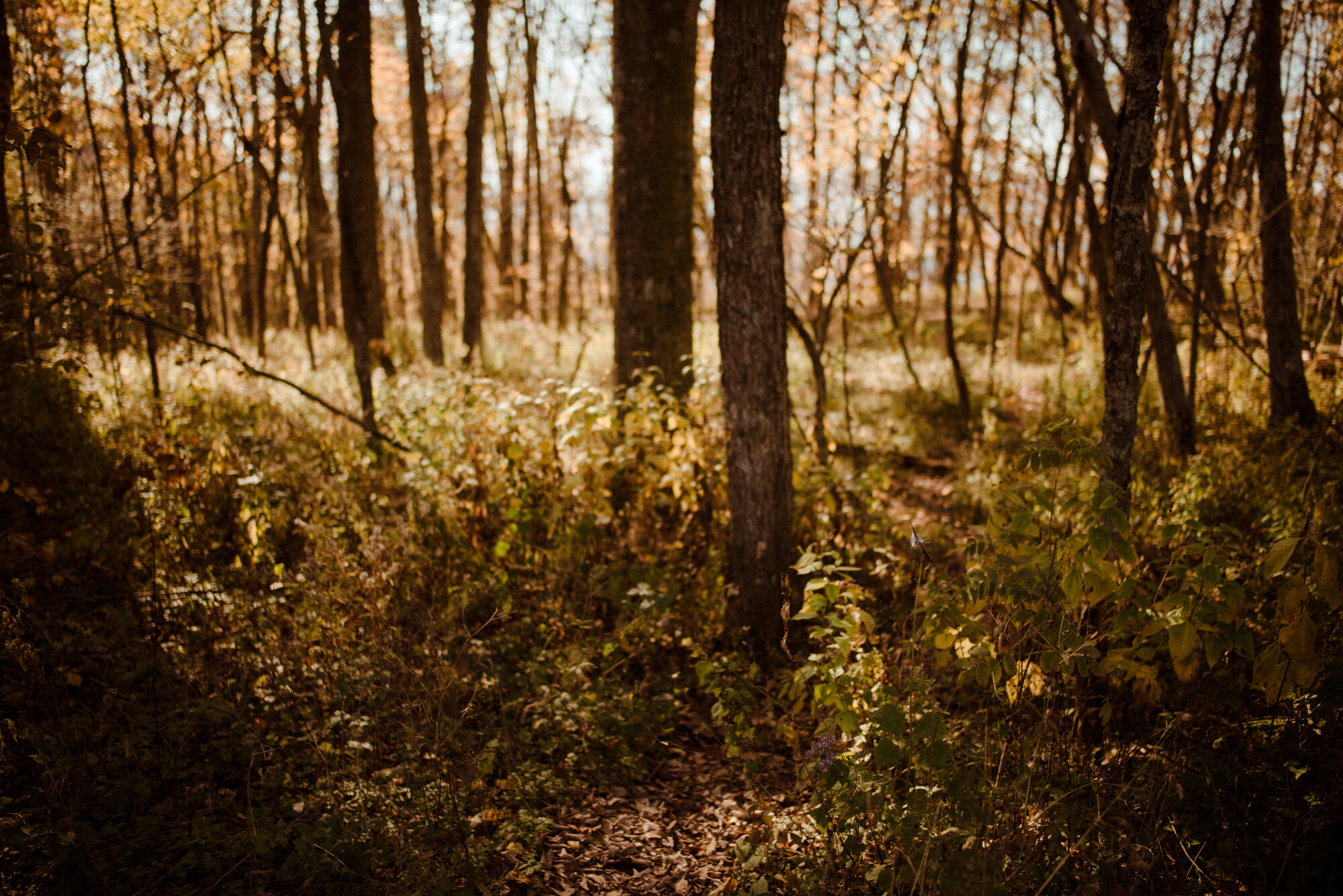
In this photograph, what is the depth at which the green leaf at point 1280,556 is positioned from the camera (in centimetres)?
178

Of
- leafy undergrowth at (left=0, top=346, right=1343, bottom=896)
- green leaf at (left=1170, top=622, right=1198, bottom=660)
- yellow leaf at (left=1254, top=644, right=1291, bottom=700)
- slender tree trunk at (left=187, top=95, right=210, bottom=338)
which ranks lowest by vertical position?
leafy undergrowth at (left=0, top=346, right=1343, bottom=896)

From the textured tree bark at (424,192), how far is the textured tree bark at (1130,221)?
9.05m

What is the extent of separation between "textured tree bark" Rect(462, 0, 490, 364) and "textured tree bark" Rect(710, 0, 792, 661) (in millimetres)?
7003

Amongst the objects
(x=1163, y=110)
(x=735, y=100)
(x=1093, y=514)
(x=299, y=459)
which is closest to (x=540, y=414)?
(x=299, y=459)

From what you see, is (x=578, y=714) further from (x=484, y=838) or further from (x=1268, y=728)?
(x=1268, y=728)

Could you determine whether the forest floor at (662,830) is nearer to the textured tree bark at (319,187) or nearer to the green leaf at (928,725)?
the green leaf at (928,725)

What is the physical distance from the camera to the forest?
2156 mm

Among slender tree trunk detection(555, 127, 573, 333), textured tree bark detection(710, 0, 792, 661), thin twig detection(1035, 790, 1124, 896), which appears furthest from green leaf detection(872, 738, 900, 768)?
slender tree trunk detection(555, 127, 573, 333)

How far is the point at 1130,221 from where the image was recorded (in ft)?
9.70

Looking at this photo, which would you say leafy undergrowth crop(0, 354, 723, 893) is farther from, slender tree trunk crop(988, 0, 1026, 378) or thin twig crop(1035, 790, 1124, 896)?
slender tree trunk crop(988, 0, 1026, 378)

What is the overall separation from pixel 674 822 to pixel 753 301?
8.10 ft

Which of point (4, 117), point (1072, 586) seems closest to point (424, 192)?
point (4, 117)

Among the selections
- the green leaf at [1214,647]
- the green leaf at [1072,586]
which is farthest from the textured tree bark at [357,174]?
the green leaf at [1214,647]

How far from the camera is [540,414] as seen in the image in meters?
5.25
